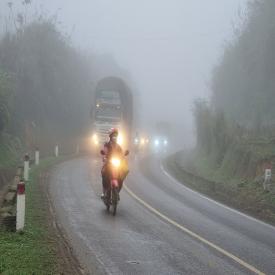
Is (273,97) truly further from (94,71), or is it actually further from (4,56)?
(94,71)

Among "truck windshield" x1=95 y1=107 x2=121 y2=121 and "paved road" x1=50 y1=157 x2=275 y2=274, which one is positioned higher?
"truck windshield" x1=95 y1=107 x2=121 y2=121

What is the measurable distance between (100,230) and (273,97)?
105 feet

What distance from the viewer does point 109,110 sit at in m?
42.2

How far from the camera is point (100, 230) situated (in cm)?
1269

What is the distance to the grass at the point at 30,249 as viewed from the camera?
27.8 ft

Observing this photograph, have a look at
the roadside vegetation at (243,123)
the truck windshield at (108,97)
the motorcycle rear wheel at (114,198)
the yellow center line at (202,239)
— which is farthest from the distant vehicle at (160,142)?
the motorcycle rear wheel at (114,198)

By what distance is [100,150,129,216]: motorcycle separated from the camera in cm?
1514

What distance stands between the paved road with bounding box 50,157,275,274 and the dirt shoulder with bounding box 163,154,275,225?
0.78 meters

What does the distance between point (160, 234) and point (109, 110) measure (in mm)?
29969

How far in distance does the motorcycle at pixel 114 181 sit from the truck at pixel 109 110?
26143 millimetres

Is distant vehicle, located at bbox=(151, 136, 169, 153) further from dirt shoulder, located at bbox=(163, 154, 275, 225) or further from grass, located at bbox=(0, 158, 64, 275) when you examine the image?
grass, located at bbox=(0, 158, 64, 275)

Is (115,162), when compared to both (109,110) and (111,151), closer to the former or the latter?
(111,151)

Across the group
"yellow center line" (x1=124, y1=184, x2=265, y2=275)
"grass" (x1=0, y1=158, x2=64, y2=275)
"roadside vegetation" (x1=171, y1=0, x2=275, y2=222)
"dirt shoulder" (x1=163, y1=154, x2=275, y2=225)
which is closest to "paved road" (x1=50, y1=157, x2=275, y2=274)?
"yellow center line" (x1=124, y1=184, x2=265, y2=275)

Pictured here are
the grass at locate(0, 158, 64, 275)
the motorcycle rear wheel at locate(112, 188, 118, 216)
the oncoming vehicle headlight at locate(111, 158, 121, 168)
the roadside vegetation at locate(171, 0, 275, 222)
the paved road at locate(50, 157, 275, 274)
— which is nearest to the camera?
the grass at locate(0, 158, 64, 275)
